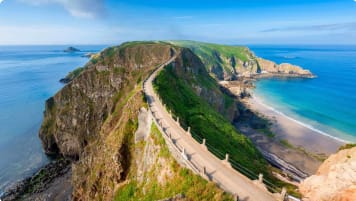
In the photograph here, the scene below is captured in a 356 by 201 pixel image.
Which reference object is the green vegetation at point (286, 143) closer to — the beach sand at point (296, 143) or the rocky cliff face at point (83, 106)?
the beach sand at point (296, 143)

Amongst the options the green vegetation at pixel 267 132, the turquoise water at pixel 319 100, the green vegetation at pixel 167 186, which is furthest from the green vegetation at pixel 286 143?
the green vegetation at pixel 167 186

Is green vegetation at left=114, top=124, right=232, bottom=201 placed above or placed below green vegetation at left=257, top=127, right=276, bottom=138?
above

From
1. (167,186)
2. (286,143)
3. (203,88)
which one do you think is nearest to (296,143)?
(286,143)

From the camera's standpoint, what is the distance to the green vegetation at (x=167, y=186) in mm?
21494

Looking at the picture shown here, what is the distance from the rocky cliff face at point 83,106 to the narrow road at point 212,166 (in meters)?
37.4

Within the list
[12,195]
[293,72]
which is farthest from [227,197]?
[293,72]

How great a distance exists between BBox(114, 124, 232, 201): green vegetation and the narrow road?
121cm

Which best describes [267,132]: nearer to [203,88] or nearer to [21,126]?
[203,88]

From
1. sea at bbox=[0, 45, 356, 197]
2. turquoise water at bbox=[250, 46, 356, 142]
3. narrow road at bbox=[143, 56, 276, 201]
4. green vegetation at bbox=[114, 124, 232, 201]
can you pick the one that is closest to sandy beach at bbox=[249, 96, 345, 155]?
sea at bbox=[0, 45, 356, 197]

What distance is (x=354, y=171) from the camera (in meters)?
19.5

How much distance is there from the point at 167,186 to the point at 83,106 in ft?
182

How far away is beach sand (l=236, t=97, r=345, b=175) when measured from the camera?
5906 cm

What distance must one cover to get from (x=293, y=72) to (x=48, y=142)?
633 feet

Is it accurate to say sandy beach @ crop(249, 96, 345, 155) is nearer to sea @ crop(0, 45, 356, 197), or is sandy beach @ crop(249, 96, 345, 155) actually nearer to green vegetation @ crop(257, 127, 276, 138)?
green vegetation @ crop(257, 127, 276, 138)
